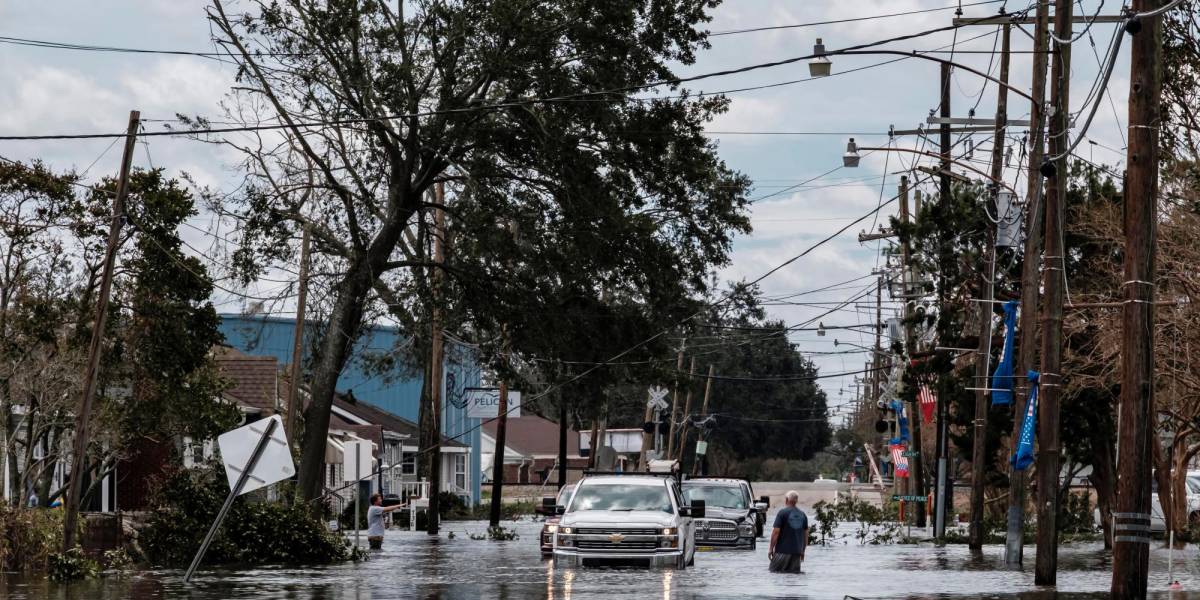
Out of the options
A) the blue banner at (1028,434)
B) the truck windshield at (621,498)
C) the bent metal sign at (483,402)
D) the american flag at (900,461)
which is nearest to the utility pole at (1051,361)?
the blue banner at (1028,434)

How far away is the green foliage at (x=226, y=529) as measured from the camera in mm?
30203

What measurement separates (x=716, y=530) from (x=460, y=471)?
143 feet

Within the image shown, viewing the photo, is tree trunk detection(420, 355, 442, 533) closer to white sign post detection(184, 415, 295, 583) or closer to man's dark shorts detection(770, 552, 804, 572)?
man's dark shorts detection(770, 552, 804, 572)

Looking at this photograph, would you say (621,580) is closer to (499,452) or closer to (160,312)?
(160,312)

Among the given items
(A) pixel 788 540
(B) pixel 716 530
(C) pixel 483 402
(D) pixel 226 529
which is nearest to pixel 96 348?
(D) pixel 226 529

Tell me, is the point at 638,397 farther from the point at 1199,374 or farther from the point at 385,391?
the point at 1199,374

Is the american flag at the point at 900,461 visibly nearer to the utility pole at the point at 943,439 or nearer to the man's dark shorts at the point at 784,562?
the utility pole at the point at 943,439

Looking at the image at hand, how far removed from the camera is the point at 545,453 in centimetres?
11400

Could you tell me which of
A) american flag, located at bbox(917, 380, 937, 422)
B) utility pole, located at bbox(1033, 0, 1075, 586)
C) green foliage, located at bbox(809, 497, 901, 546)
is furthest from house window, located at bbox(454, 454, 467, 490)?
utility pole, located at bbox(1033, 0, 1075, 586)

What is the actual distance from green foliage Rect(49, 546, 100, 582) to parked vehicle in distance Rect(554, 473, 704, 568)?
7.27 m

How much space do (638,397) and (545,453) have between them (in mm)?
7627

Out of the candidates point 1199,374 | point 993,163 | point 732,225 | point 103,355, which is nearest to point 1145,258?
point 1199,374

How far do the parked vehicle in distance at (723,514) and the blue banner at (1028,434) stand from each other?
A: 1161 cm

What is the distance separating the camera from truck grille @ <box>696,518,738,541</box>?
3641cm
